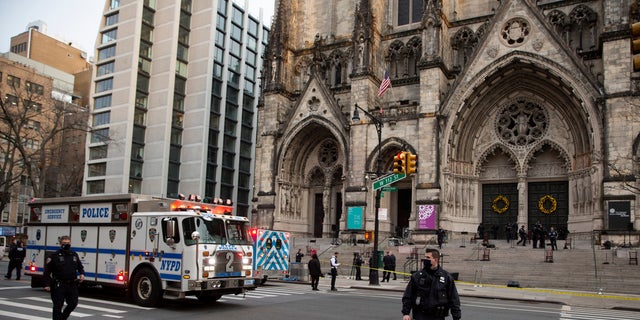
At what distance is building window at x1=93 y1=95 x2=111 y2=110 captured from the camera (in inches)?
2480

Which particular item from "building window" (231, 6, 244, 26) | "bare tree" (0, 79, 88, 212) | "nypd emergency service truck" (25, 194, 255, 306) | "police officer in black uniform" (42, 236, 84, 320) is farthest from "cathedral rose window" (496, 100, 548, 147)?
"building window" (231, 6, 244, 26)

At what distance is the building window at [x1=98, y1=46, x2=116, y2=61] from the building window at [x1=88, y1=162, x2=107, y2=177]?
11.6 m

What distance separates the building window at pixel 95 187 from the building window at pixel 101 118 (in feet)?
20.0

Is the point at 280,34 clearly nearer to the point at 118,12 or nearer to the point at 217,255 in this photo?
the point at 118,12

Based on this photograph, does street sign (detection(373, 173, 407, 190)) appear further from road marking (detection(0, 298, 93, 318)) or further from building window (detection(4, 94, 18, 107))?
building window (detection(4, 94, 18, 107))

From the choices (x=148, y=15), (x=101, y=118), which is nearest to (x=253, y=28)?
(x=148, y=15)

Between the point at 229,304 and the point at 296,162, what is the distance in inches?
1166

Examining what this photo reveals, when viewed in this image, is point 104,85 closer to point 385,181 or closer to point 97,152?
point 97,152

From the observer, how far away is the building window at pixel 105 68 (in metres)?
63.3

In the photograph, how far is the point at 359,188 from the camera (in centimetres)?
3825

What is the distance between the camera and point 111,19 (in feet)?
212

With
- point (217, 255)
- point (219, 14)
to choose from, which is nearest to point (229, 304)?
point (217, 255)

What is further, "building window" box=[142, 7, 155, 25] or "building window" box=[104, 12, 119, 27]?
"building window" box=[104, 12, 119, 27]

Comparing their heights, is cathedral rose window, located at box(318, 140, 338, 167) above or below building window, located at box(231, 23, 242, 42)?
below
